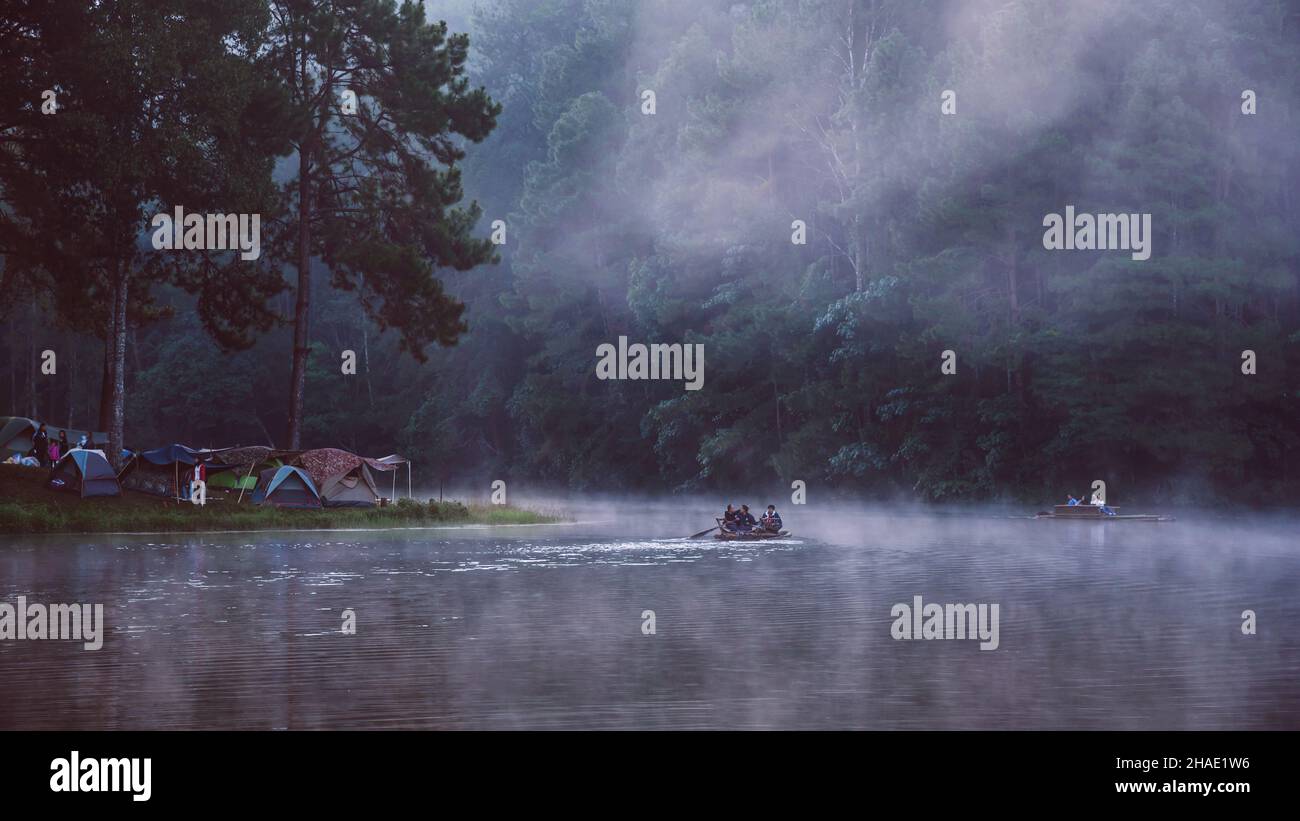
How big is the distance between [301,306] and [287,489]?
23.5 ft

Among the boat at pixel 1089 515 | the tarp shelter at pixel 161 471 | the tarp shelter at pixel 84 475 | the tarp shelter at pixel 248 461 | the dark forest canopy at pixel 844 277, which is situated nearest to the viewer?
the tarp shelter at pixel 84 475

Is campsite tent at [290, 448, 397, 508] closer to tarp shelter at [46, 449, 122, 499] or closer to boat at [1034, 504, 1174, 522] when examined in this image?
tarp shelter at [46, 449, 122, 499]

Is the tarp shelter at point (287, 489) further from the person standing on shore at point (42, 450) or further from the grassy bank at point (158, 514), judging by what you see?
the person standing on shore at point (42, 450)

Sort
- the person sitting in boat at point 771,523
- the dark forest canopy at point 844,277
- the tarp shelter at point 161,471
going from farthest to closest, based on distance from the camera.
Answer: the dark forest canopy at point 844,277
the tarp shelter at point 161,471
the person sitting in boat at point 771,523

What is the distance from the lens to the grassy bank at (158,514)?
40.5 meters

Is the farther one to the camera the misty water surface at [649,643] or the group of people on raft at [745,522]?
the group of people on raft at [745,522]

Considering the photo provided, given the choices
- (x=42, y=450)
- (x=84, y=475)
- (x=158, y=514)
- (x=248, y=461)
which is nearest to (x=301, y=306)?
(x=248, y=461)

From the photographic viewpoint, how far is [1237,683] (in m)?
14.1

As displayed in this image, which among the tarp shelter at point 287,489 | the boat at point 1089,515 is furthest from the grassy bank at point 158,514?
the boat at point 1089,515

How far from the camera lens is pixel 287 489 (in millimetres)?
48438

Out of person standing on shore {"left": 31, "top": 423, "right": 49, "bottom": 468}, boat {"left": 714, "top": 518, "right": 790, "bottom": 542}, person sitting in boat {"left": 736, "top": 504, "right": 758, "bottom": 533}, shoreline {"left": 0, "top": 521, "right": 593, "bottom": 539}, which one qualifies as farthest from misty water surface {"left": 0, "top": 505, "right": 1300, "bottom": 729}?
person standing on shore {"left": 31, "top": 423, "right": 49, "bottom": 468}

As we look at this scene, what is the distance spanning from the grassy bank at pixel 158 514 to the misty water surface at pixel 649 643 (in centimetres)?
702

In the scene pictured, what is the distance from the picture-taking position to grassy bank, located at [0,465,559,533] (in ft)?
133
